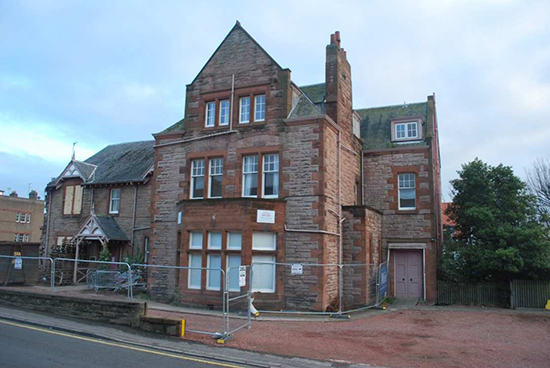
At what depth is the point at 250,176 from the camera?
62.3 ft

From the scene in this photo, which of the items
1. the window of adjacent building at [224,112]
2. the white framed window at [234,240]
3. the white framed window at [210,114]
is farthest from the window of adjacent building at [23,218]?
the white framed window at [234,240]

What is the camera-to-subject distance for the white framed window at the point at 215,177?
19562 millimetres

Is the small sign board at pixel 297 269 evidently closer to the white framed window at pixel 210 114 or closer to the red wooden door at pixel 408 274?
the white framed window at pixel 210 114

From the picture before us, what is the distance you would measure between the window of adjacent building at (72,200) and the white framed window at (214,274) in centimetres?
1578

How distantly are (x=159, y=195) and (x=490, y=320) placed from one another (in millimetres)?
14898

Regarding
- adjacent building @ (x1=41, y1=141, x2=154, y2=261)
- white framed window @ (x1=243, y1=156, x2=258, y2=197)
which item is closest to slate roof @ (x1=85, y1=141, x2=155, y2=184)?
adjacent building @ (x1=41, y1=141, x2=154, y2=261)

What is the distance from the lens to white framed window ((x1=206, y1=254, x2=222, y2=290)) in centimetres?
1756

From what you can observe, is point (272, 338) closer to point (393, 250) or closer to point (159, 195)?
point (159, 195)

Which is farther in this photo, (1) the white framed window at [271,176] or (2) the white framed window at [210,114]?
(2) the white framed window at [210,114]

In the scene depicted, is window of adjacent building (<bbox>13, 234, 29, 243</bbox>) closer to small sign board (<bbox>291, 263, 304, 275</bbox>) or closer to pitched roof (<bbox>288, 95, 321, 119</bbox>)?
pitched roof (<bbox>288, 95, 321, 119</bbox>)

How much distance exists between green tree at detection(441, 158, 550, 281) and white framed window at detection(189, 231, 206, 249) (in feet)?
39.9

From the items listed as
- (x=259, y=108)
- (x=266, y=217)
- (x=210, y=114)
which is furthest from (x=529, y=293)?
A: (x=210, y=114)

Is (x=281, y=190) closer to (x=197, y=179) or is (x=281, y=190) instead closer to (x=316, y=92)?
(x=197, y=179)

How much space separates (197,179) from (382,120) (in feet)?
39.9
